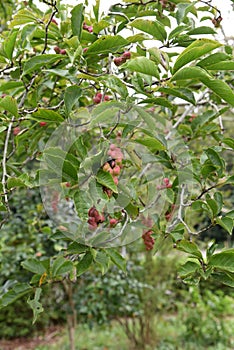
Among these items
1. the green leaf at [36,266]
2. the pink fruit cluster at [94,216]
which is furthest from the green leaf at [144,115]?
the green leaf at [36,266]

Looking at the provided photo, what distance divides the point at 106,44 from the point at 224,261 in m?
0.52

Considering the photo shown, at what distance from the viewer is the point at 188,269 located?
0.91 meters

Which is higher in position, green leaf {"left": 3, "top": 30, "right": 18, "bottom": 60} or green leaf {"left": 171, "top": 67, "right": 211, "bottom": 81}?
green leaf {"left": 171, "top": 67, "right": 211, "bottom": 81}

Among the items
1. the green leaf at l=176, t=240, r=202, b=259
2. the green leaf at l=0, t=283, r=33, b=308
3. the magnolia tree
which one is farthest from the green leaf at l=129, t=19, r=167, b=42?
the green leaf at l=0, t=283, r=33, b=308

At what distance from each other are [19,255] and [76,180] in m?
2.24

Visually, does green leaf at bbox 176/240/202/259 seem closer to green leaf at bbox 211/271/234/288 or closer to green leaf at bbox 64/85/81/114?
green leaf at bbox 211/271/234/288

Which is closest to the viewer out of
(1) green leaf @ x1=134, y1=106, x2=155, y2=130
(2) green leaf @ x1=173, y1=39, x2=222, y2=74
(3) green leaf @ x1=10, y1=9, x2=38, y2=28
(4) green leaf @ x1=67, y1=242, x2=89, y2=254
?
(2) green leaf @ x1=173, y1=39, x2=222, y2=74

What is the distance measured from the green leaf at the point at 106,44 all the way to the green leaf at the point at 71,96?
0.29 feet

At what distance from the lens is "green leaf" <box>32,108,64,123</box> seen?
34.6 inches

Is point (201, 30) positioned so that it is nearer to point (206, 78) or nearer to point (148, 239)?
point (206, 78)

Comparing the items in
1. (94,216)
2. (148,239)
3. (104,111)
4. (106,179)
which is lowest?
(148,239)

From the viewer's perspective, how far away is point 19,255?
2943 millimetres

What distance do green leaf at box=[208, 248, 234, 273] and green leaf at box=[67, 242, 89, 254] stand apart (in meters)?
0.29

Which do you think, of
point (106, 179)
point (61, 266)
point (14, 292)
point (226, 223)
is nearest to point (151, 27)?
point (106, 179)
